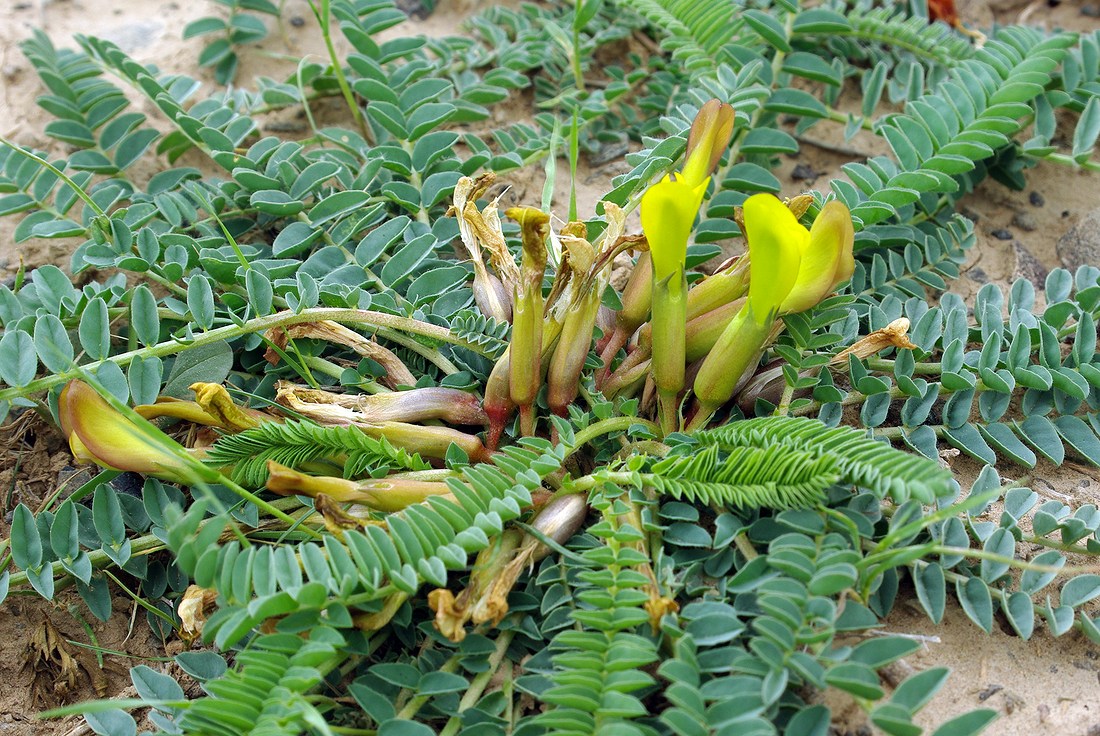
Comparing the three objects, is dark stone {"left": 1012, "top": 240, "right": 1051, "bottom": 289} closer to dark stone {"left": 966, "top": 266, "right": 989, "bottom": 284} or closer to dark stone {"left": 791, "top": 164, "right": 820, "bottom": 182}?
dark stone {"left": 966, "top": 266, "right": 989, "bottom": 284}

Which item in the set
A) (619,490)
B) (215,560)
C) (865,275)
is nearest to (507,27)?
(865,275)

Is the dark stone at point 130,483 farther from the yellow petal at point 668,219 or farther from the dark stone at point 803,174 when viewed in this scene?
the dark stone at point 803,174

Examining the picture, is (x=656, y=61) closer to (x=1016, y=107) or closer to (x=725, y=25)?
(x=725, y=25)

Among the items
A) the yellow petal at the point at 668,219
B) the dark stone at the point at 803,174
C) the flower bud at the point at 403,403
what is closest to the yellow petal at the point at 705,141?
the yellow petal at the point at 668,219

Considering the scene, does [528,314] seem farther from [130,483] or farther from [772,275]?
[130,483]

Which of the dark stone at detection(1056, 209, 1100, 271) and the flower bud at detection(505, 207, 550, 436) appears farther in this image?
the dark stone at detection(1056, 209, 1100, 271)

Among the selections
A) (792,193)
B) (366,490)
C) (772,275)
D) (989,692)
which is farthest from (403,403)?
(792,193)

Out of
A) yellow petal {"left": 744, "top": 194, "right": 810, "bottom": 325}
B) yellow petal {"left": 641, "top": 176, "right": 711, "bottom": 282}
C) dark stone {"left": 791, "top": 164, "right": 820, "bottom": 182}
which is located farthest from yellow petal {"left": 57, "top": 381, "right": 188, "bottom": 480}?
dark stone {"left": 791, "top": 164, "right": 820, "bottom": 182}
